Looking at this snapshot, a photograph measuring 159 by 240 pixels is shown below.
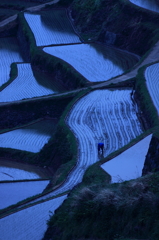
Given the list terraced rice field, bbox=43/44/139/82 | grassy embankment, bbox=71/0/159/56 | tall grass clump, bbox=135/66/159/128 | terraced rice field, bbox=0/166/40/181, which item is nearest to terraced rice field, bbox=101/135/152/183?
tall grass clump, bbox=135/66/159/128

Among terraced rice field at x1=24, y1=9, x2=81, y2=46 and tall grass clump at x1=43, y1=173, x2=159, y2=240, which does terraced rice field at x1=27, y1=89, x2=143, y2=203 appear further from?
terraced rice field at x1=24, y1=9, x2=81, y2=46


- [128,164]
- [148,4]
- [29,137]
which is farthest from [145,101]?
[148,4]

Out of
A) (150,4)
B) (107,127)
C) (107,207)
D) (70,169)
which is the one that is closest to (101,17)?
(150,4)

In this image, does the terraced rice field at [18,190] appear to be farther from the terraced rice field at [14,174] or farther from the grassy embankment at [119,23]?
the grassy embankment at [119,23]

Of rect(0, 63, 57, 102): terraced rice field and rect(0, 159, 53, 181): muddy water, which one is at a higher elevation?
rect(0, 159, 53, 181): muddy water

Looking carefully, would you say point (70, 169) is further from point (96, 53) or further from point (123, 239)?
point (96, 53)

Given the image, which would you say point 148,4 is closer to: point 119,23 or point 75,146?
point 119,23
